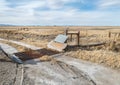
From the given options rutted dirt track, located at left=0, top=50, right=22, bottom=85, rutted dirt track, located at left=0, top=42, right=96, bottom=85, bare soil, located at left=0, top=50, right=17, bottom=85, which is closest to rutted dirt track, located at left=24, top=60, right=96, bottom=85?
rutted dirt track, located at left=0, top=42, right=96, bottom=85

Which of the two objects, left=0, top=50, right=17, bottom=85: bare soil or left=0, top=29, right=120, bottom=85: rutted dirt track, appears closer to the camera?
left=0, top=50, right=17, bottom=85: bare soil

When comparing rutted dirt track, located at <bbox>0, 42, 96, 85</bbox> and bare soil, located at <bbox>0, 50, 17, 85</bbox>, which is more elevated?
bare soil, located at <bbox>0, 50, 17, 85</bbox>

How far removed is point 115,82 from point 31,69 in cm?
456

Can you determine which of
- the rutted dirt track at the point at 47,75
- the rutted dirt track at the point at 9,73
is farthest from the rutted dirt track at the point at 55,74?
the rutted dirt track at the point at 9,73

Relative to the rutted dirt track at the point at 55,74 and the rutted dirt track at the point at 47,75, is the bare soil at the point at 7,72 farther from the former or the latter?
the rutted dirt track at the point at 55,74

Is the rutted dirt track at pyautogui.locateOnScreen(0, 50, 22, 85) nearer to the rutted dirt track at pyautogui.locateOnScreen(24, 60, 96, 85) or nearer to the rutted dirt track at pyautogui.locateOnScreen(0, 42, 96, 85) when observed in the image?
the rutted dirt track at pyautogui.locateOnScreen(0, 42, 96, 85)

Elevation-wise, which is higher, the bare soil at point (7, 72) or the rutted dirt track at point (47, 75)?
the bare soil at point (7, 72)

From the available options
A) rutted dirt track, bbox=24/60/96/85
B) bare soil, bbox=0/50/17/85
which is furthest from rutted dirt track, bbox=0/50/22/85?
rutted dirt track, bbox=24/60/96/85

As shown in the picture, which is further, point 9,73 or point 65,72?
point 65,72

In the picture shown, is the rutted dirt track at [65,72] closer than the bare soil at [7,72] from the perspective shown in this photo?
No

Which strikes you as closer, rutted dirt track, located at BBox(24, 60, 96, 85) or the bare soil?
the bare soil

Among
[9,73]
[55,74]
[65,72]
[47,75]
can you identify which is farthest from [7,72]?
[65,72]

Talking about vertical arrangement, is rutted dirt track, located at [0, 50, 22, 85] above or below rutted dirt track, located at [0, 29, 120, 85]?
above

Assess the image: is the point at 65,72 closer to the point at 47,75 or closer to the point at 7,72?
the point at 47,75
